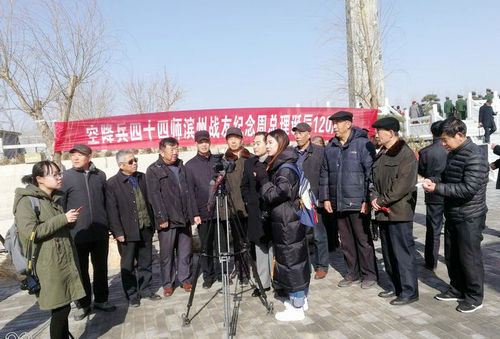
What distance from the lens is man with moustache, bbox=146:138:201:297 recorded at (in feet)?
16.7

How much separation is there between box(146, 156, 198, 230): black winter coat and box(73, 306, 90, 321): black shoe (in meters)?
1.24

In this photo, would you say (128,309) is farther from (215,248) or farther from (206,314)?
(215,248)

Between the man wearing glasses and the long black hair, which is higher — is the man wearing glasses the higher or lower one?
the lower one

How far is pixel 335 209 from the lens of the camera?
199 inches

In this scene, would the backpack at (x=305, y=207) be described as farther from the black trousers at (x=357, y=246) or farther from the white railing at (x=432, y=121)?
the white railing at (x=432, y=121)

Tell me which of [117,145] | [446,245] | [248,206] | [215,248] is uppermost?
[117,145]

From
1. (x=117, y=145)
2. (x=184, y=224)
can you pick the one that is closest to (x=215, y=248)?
(x=184, y=224)

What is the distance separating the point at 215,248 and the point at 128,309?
1.36 meters

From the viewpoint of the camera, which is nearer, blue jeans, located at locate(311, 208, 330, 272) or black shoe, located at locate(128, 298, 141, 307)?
black shoe, located at locate(128, 298, 141, 307)

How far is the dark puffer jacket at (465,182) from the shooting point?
149 inches

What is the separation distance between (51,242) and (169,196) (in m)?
1.93

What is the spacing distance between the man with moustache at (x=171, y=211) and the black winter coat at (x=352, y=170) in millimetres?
1875

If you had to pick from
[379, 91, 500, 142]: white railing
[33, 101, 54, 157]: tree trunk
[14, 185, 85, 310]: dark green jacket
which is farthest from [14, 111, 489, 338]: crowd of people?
[379, 91, 500, 142]: white railing

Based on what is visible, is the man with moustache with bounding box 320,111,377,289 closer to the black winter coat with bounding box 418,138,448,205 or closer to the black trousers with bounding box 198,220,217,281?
the black winter coat with bounding box 418,138,448,205
